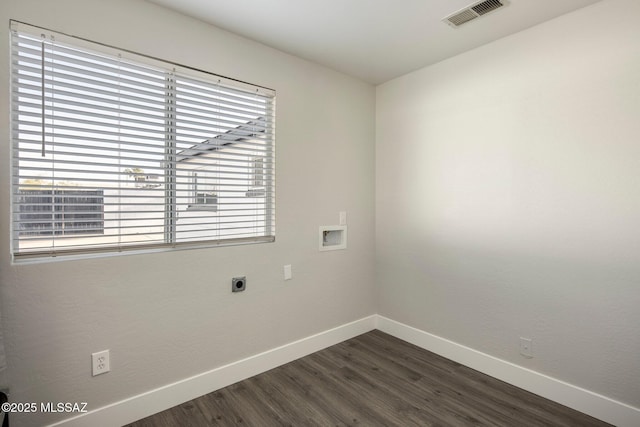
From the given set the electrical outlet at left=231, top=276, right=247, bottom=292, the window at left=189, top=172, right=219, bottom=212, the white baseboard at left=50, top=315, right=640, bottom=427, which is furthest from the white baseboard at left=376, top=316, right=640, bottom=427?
the window at left=189, top=172, right=219, bottom=212

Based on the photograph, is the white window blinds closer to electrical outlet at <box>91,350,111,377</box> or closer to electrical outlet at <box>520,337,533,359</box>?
electrical outlet at <box>91,350,111,377</box>

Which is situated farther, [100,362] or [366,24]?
[366,24]

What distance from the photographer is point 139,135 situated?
2039 mm

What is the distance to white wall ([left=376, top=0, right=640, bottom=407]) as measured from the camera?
6.58 ft

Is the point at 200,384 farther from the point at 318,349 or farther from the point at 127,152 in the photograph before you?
the point at 127,152

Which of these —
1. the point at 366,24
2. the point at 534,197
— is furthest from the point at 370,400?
the point at 366,24

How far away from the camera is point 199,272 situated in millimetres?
2291

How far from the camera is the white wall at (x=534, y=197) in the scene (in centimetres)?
201

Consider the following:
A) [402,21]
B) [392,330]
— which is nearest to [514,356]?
[392,330]

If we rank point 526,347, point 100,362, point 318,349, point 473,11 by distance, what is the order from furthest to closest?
point 318,349 → point 526,347 → point 473,11 → point 100,362

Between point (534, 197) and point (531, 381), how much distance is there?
1336 millimetres

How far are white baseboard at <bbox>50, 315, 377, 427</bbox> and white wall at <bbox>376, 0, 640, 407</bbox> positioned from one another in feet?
3.22

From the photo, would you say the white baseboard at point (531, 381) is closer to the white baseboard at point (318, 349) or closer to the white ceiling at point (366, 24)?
the white baseboard at point (318, 349)

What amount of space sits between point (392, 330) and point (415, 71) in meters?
2.58
